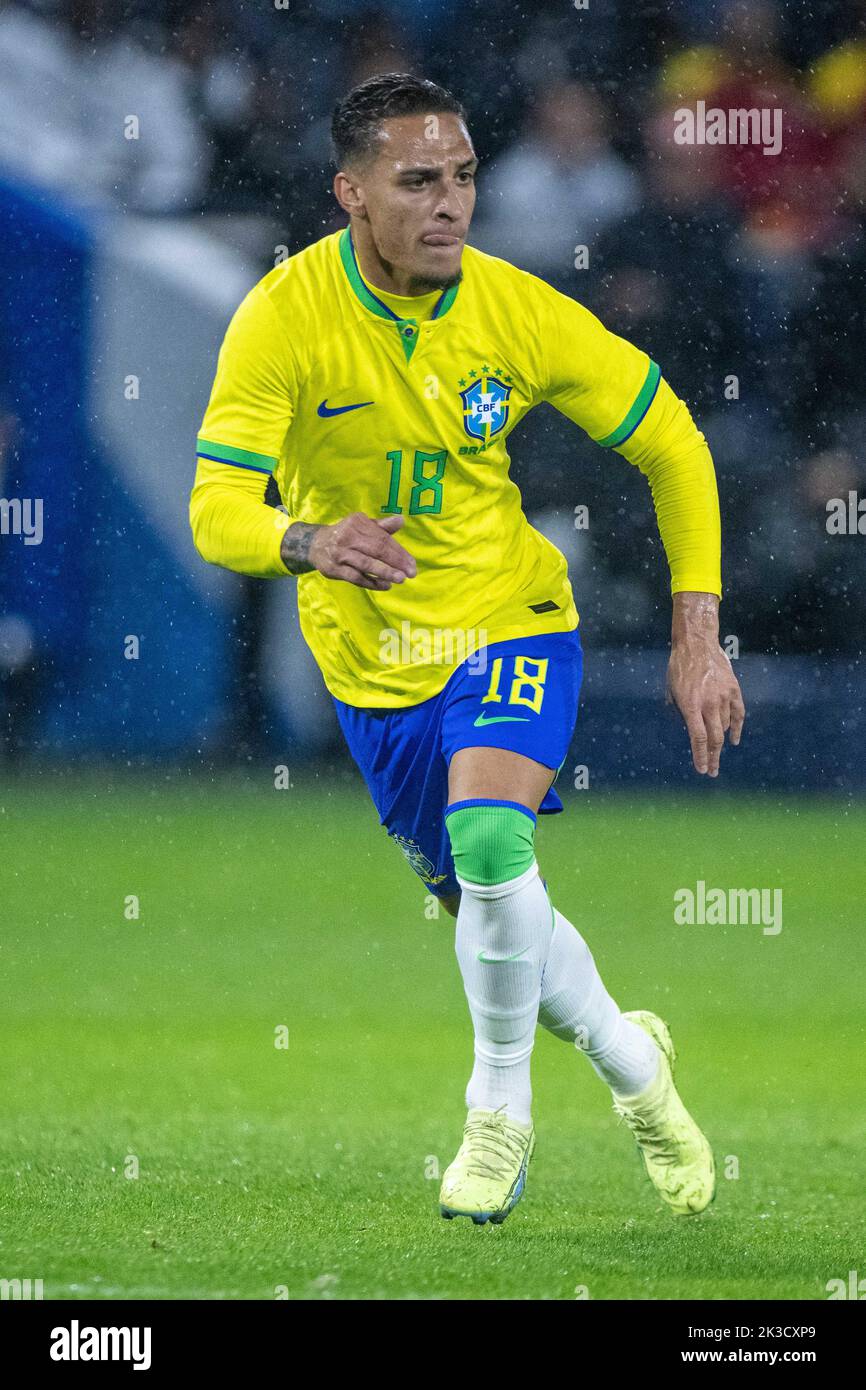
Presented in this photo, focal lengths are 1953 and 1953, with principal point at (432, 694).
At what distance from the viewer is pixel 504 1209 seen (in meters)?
3.34

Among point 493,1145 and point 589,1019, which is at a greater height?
point 589,1019

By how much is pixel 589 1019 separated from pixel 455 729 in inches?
27.0

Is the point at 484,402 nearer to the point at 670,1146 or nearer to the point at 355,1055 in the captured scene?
the point at 670,1146

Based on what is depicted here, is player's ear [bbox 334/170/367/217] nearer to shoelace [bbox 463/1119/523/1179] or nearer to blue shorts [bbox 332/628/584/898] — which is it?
blue shorts [bbox 332/628/584/898]

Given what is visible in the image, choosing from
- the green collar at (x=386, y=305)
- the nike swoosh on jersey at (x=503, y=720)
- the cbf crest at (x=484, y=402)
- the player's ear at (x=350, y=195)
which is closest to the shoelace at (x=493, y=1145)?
the nike swoosh on jersey at (x=503, y=720)

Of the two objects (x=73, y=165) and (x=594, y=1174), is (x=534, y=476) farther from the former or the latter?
(x=594, y=1174)

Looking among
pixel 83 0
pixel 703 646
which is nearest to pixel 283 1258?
pixel 703 646

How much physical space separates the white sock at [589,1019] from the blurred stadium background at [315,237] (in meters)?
5.31

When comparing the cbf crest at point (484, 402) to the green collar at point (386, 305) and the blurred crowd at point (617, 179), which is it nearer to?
the green collar at point (386, 305)

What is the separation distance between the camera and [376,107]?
141 inches

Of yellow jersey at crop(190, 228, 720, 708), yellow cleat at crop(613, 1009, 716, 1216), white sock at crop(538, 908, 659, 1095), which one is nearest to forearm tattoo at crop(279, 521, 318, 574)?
yellow jersey at crop(190, 228, 720, 708)

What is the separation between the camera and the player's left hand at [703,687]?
3.52 metres

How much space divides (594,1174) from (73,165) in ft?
22.6

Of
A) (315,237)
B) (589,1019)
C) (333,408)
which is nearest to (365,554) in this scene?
(333,408)
